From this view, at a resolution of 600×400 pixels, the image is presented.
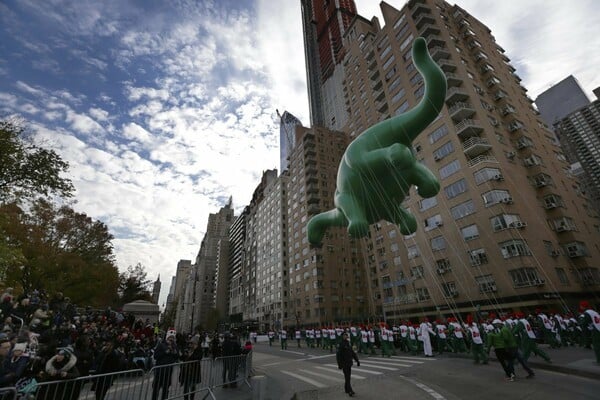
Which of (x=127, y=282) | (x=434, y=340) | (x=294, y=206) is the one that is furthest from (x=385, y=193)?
(x=294, y=206)

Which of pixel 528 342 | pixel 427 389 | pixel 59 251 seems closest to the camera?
pixel 427 389

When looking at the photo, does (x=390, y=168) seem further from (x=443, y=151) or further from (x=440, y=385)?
(x=443, y=151)

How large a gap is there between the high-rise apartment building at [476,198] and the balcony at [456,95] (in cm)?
10

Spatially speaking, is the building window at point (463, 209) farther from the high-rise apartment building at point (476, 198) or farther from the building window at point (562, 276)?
the building window at point (562, 276)

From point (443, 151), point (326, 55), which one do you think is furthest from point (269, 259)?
point (326, 55)

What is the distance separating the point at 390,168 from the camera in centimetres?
711

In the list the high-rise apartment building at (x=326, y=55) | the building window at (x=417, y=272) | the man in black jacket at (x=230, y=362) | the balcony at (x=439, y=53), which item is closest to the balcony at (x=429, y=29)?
the balcony at (x=439, y=53)

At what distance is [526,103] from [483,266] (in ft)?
89.5

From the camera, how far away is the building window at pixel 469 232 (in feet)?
86.9

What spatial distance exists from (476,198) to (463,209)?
1567 mm

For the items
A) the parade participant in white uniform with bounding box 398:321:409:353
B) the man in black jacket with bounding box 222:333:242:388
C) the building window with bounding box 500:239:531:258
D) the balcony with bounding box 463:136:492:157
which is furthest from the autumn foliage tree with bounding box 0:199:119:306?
the balcony with bounding box 463:136:492:157

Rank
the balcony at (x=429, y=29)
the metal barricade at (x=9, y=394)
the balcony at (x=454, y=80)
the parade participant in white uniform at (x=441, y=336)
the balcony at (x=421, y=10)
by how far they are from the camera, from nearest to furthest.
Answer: the metal barricade at (x=9, y=394) < the parade participant in white uniform at (x=441, y=336) < the balcony at (x=454, y=80) < the balcony at (x=429, y=29) < the balcony at (x=421, y=10)

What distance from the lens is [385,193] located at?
25.6ft

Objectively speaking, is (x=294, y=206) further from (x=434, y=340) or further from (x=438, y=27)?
(x=434, y=340)
